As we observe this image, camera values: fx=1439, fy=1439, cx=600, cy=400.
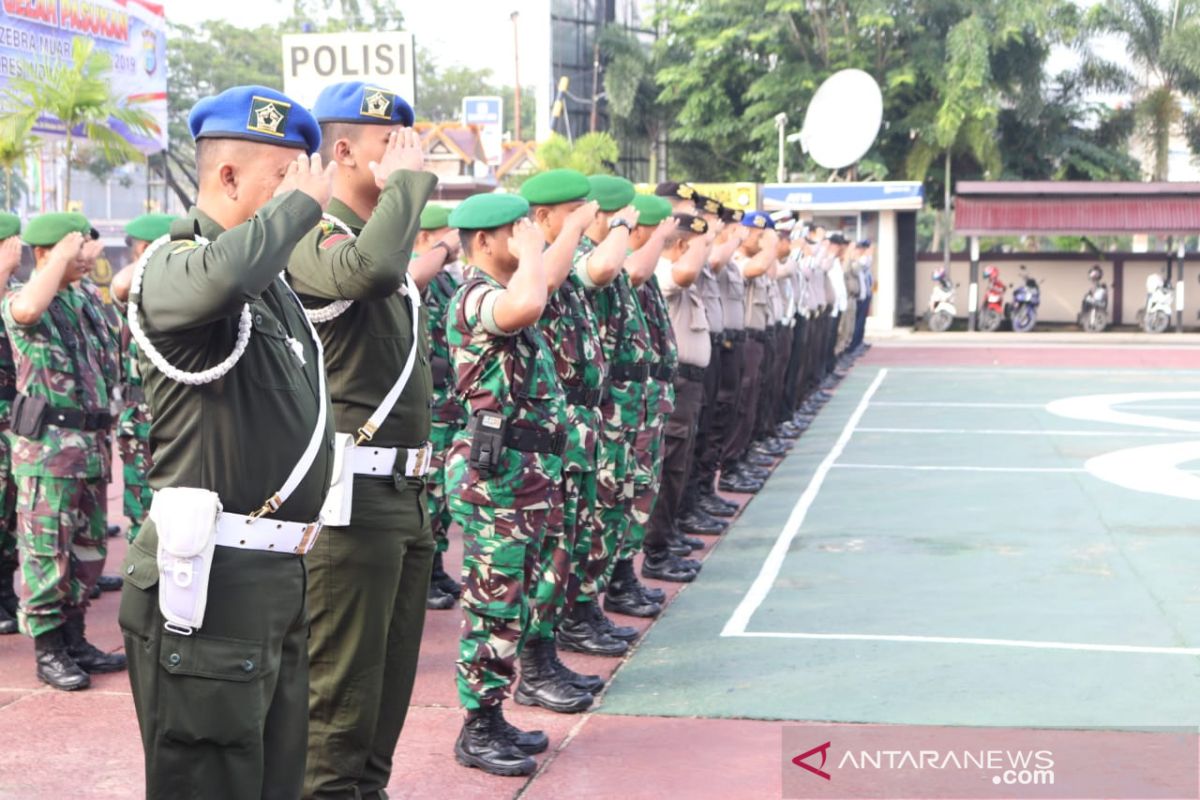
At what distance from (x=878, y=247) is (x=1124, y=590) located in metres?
22.8

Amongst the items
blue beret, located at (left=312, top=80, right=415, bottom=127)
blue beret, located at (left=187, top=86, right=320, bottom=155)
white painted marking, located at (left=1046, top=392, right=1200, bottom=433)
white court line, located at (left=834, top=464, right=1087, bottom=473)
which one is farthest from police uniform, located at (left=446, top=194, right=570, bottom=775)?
white painted marking, located at (left=1046, top=392, right=1200, bottom=433)

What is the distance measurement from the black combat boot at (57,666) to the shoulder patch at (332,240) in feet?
9.15

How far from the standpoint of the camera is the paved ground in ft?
15.8

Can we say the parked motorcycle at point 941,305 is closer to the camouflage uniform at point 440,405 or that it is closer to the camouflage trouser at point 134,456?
the camouflage uniform at point 440,405

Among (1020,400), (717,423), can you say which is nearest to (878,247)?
(1020,400)

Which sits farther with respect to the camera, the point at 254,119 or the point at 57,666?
the point at 57,666

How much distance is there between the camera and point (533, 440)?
15.7 ft

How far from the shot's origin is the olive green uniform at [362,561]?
12.1ft

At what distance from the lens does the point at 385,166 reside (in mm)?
3518

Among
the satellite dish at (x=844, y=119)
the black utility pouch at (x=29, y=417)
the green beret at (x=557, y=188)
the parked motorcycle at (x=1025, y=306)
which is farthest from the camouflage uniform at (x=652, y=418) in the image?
the parked motorcycle at (x=1025, y=306)

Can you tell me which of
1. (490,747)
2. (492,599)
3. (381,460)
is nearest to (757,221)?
(492,599)

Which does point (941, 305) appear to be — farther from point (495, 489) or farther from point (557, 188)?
point (495, 489)

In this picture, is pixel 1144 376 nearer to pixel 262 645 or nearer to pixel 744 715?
pixel 744 715

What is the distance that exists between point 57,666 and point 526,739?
6.89 ft
